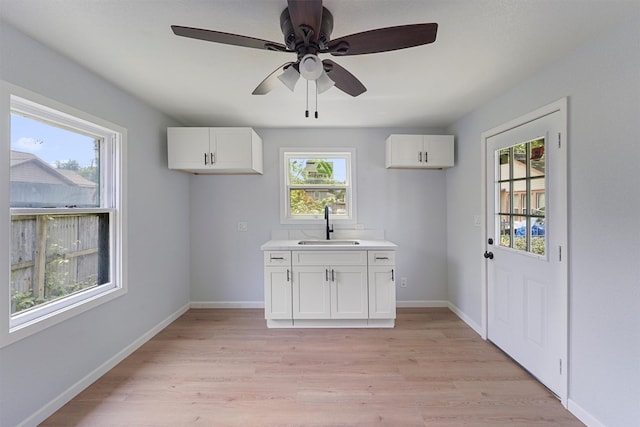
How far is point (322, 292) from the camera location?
306 centimetres

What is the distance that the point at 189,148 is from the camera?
313 cm

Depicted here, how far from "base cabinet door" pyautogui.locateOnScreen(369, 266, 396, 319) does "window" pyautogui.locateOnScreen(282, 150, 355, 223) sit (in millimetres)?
Answer: 950

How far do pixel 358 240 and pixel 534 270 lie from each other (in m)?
1.83

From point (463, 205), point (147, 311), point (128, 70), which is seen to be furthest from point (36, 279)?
point (463, 205)

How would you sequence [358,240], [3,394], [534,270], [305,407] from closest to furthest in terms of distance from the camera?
[3,394] < [305,407] < [534,270] < [358,240]

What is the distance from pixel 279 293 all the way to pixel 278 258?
0.38 metres

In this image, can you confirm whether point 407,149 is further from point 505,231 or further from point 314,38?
point 314,38

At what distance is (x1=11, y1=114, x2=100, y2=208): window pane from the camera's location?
171cm

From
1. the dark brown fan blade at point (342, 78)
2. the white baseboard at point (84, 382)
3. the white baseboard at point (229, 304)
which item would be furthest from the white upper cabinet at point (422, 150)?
the white baseboard at point (84, 382)

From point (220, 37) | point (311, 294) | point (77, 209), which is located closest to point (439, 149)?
point (311, 294)

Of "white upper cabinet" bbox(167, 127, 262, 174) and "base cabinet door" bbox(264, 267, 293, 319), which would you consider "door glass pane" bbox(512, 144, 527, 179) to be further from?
"white upper cabinet" bbox(167, 127, 262, 174)

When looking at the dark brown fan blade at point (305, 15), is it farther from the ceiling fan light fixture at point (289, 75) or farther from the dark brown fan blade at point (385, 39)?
the ceiling fan light fixture at point (289, 75)

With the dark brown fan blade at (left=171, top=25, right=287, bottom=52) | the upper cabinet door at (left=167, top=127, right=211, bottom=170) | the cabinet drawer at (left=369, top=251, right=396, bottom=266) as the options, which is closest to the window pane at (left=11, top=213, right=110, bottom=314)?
the upper cabinet door at (left=167, top=127, right=211, bottom=170)

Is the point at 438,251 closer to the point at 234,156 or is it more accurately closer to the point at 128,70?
the point at 234,156
